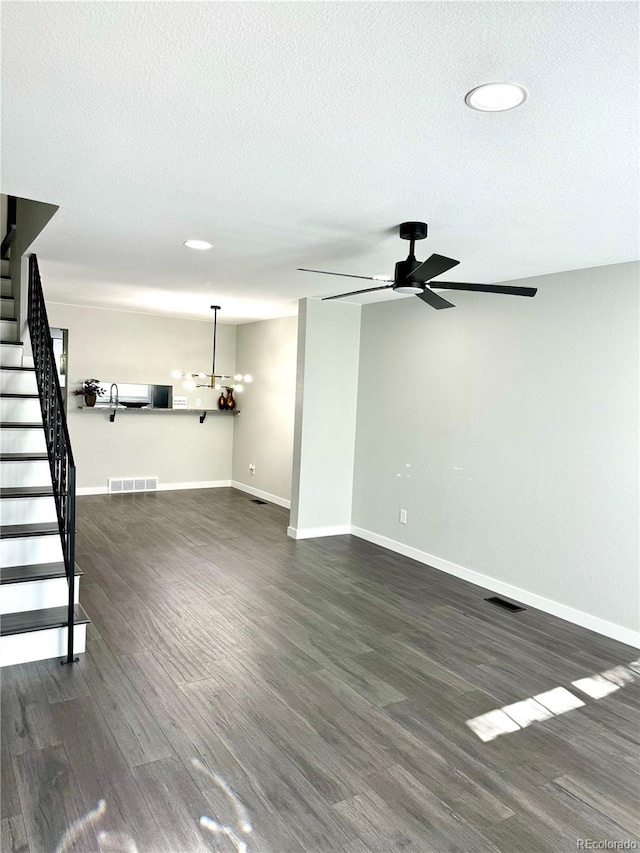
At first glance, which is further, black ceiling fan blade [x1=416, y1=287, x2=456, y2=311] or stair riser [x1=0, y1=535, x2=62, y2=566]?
stair riser [x1=0, y1=535, x2=62, y2=566]

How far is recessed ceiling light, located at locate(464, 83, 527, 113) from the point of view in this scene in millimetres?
1788

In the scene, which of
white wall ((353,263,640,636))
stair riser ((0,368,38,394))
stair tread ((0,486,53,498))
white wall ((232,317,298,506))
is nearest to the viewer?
stair tread ((0,486,53,498))

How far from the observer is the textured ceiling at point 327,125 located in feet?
5.06

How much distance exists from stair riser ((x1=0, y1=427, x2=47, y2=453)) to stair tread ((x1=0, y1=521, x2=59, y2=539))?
0.68m

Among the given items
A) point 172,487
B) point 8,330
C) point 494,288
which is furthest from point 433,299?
point 172,487

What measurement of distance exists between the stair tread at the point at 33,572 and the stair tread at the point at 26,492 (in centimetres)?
43

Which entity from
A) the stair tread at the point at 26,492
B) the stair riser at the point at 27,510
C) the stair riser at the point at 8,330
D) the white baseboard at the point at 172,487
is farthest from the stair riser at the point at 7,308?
the white baseboard at the point at 172,487

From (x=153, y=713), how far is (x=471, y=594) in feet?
9.07

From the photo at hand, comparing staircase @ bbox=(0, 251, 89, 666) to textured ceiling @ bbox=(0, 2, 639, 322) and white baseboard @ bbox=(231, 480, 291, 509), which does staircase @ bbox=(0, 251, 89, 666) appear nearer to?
textured ceiling @ bbox=(0, 2, 639, 322)

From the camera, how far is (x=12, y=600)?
322 cm

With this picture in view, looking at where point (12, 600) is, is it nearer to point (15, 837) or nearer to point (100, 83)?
point (15, 837)

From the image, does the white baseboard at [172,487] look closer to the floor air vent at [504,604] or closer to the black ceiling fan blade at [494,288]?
the floor air vent at [504,604]

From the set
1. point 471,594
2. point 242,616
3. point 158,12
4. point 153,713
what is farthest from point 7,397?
point 471,594

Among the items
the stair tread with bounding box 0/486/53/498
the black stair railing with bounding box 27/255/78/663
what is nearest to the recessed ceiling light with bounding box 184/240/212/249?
the black stair railing with bounding box 27/255/78/663
